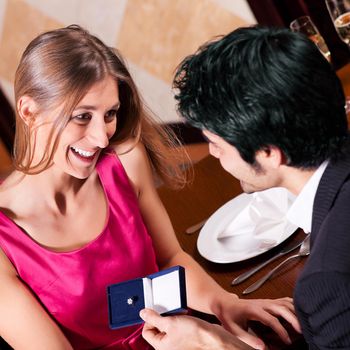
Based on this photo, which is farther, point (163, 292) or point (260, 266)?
point (260, 266)

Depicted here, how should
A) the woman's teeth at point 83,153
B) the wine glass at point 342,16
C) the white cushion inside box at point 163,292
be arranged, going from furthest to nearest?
the wine glass at point 342,16 < the woman's teeth at point 83,153 < the white cushion inside box at point 163,292

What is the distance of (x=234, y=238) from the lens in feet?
5.86

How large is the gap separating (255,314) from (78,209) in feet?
2.14

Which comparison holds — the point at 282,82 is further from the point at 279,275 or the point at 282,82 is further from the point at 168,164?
the point at 168,164

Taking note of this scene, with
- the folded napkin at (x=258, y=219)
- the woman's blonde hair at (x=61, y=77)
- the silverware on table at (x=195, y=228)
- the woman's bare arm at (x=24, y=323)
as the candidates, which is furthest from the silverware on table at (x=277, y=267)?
the woman's blonde hair at (x=61, y=77)

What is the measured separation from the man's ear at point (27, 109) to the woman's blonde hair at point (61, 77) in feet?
0.04

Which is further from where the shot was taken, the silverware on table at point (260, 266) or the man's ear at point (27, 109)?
the man's ear at point (27, 109)

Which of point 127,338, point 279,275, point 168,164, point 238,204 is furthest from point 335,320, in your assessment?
point 168,164

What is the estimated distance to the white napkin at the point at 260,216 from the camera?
1753 mm

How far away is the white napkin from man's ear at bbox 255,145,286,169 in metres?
0.39

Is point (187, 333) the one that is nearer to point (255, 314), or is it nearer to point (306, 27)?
point (255, 314)

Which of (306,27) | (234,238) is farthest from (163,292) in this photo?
(306,27)

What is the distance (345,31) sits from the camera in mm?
2188

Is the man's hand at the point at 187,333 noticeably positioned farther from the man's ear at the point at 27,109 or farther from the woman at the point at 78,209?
the man's ear at the point at 27,109
